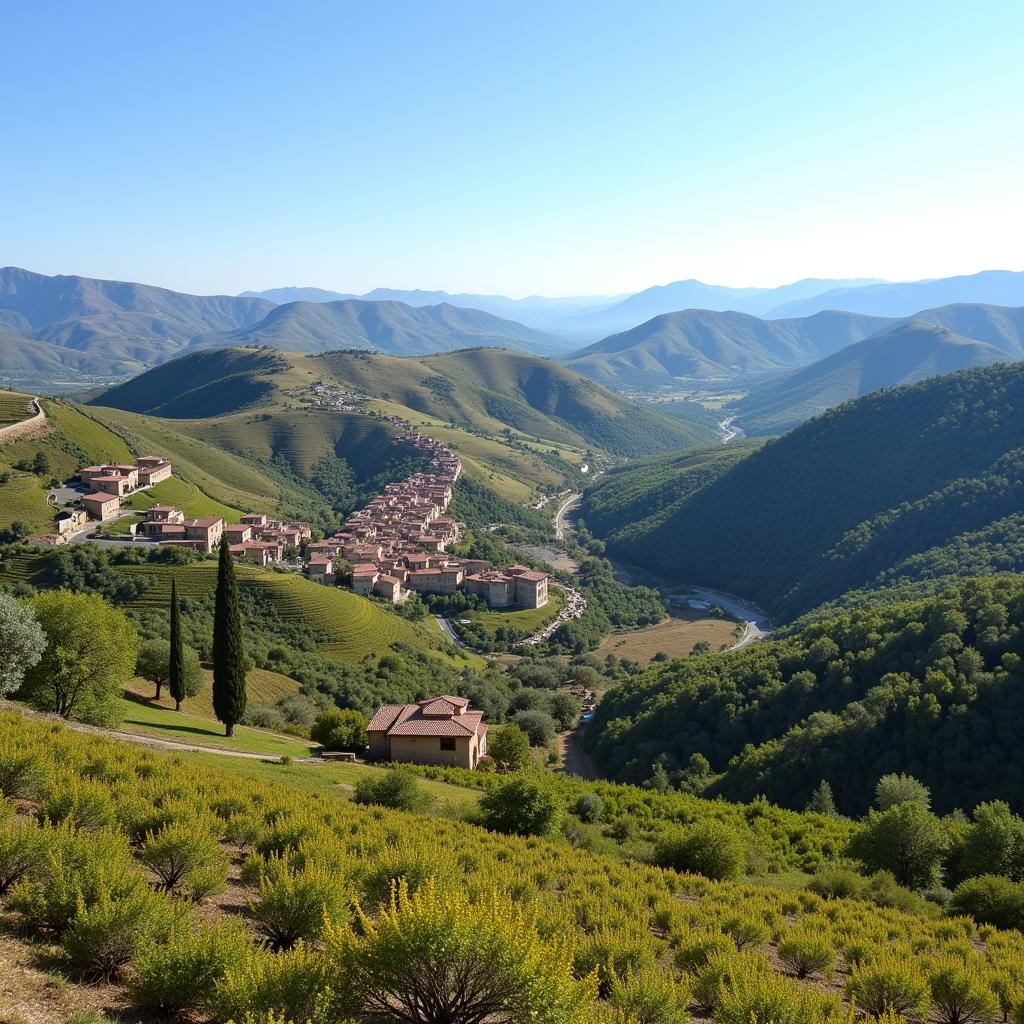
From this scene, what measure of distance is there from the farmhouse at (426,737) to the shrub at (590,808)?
9.47m

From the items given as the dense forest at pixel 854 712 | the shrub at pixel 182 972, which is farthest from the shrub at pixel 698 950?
the dense forest at pixel 854 712

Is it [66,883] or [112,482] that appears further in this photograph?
[112,482]

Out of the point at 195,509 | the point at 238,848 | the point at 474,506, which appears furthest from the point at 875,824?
the point at 474,506

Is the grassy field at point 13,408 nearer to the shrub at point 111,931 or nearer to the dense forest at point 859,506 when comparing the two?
the dense forest at point 859,506

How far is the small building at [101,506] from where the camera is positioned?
72250mm

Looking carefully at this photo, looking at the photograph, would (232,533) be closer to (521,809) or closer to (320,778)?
(320,778)

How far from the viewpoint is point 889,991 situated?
10898 mm

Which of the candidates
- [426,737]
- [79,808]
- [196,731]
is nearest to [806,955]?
[79,808]

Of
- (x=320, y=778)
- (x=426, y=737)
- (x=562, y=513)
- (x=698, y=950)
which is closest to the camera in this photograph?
(x=698, y=950)

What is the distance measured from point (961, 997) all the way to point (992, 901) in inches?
319

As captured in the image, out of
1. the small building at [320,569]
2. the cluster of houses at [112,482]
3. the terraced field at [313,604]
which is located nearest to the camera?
the terraced field at [313,604]

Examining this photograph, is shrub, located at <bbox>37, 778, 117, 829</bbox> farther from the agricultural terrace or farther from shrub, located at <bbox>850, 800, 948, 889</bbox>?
shrub, located at <bbox>850, 800, 948, 889</bbox>

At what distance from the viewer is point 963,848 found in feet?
70.8

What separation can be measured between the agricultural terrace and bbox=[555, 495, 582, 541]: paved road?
11357 cm
